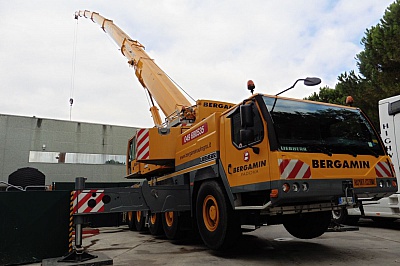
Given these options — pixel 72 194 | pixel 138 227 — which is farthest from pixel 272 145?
pixel 138 227

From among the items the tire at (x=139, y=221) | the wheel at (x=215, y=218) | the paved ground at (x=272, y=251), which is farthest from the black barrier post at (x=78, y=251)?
the tire at (x=139, y=221)

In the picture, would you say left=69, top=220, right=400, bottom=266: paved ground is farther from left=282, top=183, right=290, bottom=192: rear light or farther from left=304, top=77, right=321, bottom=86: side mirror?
left=304, top=77, right=321, bottom=86: side mirror

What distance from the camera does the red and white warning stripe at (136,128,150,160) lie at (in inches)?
316

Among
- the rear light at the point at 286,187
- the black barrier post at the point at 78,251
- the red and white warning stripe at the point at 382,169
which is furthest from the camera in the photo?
the black barrier post at the point at 78,251

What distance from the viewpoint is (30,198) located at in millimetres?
6246

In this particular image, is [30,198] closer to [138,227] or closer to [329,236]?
[138,227]

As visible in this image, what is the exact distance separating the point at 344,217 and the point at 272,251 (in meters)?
4.64

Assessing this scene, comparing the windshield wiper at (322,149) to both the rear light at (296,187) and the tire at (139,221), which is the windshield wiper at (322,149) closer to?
the rear light at (296,187)

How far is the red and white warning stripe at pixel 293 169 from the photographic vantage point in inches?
189

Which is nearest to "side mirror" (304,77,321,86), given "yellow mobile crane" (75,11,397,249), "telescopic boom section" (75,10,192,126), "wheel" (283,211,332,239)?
"yellow mobile crane" (75,11,397,249)

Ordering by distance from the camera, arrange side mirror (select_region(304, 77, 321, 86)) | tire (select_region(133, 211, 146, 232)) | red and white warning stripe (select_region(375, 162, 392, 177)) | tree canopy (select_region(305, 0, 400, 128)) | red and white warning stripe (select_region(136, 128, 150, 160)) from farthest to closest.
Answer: tree canopy (select_region(305, 0, 400, 128)) → tire (select_region(133, 211, 146, 232)) → red and white warning stripe (select_region(136, 128, 150, 160)) → red and white warning stripe (select_region(375, 162, 392, 177)) → side mirror (select_region(304, 77, 321, 86))

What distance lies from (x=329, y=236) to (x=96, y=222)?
875 centimetres

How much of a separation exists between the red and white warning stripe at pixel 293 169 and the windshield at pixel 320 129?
0.77 feet

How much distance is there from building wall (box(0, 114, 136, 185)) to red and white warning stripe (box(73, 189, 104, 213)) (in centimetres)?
1878
